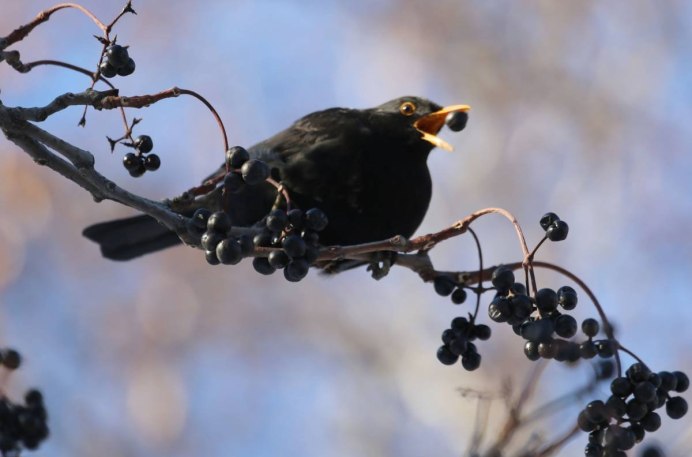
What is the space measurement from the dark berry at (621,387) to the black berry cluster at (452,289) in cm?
83

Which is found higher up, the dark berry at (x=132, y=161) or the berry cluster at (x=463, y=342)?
the berry cluster at (x=463, y=342)

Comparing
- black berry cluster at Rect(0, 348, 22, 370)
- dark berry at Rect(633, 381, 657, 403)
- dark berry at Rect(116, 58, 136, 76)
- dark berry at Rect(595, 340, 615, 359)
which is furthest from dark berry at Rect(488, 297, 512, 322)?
black berry cluster at Rect(0, 348, 22, 370)

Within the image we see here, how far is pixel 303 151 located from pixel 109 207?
360cm

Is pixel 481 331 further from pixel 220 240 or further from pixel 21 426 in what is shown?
pixel 21 426

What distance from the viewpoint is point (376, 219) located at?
393 centimetres

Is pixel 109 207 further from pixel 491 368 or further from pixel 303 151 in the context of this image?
pixel 303 151

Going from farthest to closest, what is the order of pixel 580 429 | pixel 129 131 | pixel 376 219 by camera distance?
pixel 376 219
pixel 129 131
pixel 580 429

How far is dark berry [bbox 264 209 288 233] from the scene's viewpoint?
250 centimetres

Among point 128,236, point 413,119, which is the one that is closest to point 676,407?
point 413,119

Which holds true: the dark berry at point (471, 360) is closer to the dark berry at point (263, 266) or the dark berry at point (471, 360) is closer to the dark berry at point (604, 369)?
the dark berry at point (604, 369)

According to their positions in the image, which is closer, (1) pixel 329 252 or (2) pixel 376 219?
(1) pixel 329 252

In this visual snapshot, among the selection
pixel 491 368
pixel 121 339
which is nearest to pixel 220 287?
pixel 121 339

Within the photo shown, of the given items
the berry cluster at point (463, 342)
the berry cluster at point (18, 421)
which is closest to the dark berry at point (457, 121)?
the berry cluster at point (463, 342)

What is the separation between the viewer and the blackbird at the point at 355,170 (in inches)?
153
